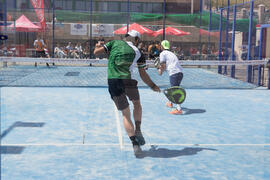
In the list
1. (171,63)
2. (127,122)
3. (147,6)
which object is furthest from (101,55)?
(127,122)

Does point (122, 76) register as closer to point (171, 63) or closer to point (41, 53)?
point (171, 63)

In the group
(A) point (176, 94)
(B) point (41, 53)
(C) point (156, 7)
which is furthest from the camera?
(C) point (156, 7)

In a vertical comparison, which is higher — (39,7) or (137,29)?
(39,7)

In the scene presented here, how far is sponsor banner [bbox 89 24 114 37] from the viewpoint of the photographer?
2322 cm

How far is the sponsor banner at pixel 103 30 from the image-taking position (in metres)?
23.2

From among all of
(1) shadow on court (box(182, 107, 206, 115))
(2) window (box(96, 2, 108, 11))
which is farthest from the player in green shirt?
(2) window (box(96, 2, 108, 11))

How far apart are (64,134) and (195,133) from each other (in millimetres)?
2223

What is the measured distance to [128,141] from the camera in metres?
6.10

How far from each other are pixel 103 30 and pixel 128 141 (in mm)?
17962

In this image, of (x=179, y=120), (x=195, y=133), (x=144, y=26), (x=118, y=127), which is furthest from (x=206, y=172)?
(x=144, y=26)

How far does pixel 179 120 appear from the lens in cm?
788

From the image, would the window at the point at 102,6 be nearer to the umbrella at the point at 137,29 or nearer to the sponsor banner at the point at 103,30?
the sponsor banner at the point at 103,30

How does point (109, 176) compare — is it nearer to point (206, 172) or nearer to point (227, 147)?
point (206, 172)

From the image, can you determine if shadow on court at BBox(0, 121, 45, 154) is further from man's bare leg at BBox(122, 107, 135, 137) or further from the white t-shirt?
the white t-shirt
